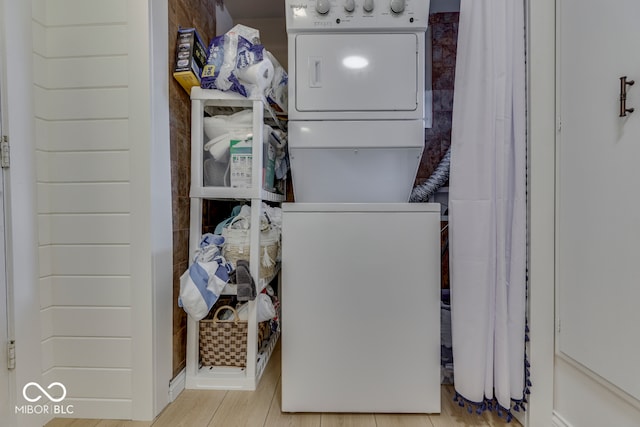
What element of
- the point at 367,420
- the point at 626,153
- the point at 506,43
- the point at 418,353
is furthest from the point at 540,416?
the point at 506,43

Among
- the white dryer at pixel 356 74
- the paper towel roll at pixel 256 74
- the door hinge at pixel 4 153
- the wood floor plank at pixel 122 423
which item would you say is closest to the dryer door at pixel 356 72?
the white dryer at pixel 356 74

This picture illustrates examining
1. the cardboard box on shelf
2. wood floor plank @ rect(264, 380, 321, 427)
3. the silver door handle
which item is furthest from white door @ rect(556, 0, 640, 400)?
the cardboard box on shelf

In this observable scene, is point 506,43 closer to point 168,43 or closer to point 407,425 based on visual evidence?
point 168,43

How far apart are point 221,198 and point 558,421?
1533 mm

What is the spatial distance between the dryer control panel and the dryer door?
31 mm

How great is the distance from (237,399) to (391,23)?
166 cm

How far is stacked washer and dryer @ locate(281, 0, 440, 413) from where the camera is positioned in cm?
121

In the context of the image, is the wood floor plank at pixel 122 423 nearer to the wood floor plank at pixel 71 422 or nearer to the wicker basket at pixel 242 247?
the wood floor plank at pixel 71 422

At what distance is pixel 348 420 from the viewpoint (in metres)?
1.21

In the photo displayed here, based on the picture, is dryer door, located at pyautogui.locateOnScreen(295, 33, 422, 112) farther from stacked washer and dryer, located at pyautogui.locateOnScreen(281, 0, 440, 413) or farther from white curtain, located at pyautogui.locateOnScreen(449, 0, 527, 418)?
white curtain, located at pyautogui.locateOnScreen(449, 0, 527, 418)

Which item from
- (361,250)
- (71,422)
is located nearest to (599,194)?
(361,250)

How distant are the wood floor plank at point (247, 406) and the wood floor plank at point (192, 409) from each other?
1.2 inches

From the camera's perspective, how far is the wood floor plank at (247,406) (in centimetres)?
121

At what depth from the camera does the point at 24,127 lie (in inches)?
43.4
